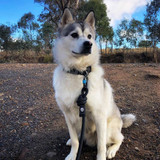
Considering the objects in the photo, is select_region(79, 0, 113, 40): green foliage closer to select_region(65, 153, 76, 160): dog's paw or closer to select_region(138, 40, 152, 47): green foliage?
select_region(138, 40, 152, 47): green foliage

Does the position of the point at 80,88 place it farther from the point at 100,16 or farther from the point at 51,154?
the point at 100,16

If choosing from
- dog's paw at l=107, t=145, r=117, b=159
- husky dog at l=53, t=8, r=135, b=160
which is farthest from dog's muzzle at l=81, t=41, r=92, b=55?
dog's paw at l=107, t=145, r=117, b=159

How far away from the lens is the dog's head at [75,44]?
2060 millimetres

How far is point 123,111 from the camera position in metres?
3.79

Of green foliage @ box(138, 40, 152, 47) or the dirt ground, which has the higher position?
green foliage @ box(138, 40, 152, 47)

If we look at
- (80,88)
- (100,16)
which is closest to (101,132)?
(80,88)

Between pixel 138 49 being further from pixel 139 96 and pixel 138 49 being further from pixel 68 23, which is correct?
pixel 68 23

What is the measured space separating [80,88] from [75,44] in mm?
594

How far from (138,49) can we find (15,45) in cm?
1099

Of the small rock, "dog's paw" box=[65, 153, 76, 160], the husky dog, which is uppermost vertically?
the husky dog

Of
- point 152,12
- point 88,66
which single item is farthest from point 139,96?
point 152,12

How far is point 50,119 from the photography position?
133 inches

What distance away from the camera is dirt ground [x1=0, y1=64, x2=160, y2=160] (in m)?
2.37

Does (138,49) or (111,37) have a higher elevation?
(111,37)
